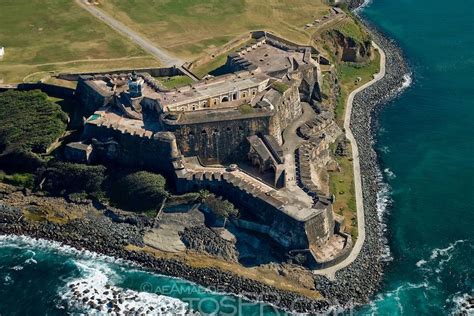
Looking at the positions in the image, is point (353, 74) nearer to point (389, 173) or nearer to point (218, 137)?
point (389, 173)

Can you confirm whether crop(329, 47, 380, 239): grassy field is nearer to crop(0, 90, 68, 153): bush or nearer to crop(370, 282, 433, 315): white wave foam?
crop(370, 282, 433, 315): white wave foam

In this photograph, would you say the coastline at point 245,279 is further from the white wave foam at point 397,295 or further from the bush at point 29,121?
the bush at point 29,121

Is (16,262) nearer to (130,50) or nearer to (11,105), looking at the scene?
(11,105)

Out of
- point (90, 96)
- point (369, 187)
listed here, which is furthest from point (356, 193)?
point (90, 96)

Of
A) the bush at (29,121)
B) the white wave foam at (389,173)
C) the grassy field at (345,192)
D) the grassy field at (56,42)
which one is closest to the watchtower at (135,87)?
the bush at (29,121)

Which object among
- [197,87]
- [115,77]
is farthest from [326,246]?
[115,77]

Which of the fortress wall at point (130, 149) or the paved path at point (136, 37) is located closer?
the fortress wall at point (130, 149)
